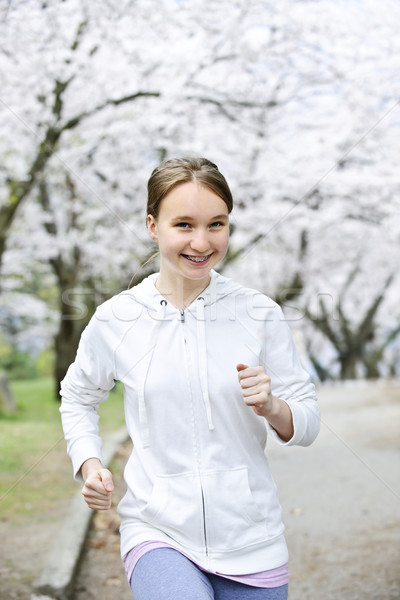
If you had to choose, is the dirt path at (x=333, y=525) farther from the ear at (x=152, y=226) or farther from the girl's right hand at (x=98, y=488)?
the ear at (x=152, y=226)

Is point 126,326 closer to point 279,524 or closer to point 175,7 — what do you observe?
point 279,524

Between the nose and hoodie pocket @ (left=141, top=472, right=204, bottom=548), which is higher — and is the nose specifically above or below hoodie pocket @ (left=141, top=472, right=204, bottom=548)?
above

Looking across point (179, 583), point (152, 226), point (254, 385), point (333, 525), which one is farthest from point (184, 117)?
point (179, 583)

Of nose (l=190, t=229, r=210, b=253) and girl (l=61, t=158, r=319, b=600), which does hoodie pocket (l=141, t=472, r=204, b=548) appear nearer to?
girl (l=61, t=158, r=319, b=600)

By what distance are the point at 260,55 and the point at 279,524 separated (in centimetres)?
654

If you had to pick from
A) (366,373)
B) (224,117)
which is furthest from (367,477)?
(366,373)

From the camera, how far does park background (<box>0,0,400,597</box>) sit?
21.0 feet

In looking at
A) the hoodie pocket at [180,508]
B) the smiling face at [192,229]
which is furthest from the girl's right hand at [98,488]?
the smiling face at [192,229]

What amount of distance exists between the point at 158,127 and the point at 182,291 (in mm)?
6561

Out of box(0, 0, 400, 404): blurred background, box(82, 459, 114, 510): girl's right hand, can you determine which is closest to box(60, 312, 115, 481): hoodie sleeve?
box(82, 459, 114, 510): girl's right hand

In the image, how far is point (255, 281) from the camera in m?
16.9

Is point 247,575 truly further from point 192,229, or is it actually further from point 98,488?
point 192,229

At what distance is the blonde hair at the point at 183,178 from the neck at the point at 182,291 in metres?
0.19

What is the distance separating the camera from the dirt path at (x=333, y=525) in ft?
11.3
